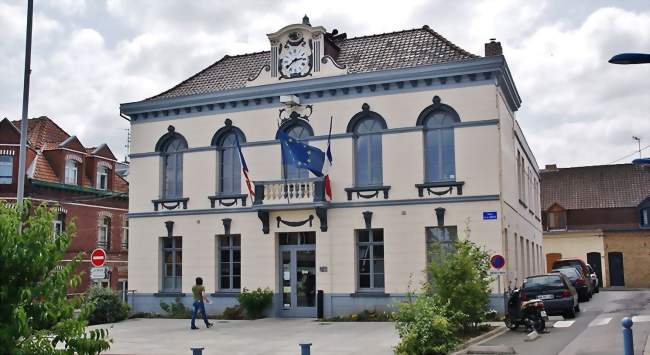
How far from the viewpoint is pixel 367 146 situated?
24562 millimetres

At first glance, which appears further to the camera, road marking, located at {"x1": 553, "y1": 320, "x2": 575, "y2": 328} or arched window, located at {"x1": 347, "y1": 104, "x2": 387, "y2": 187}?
arched window, located at {"x1": 347, "y1": 104, "x2": 387, "y2": 187}

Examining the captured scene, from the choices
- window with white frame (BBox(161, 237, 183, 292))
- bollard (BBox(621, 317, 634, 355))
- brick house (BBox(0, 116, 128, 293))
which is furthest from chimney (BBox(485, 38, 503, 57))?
brick house (BBox(0, 116, 128, 293))

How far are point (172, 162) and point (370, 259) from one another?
8.82 meters

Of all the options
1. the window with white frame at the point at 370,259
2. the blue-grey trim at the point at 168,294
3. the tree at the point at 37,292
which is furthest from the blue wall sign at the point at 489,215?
the tree at the point at 37,292

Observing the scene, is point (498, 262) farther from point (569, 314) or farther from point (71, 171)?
point (71, 171)

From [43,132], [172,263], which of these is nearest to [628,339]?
[172,263]

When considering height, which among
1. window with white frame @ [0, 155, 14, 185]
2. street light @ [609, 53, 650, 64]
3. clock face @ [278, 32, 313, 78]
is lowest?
street light @ [609, 53, 650, 64]

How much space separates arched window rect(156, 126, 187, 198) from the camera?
27.5m

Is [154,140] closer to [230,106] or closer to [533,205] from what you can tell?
[230,106]

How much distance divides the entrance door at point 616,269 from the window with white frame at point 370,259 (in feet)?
99.9

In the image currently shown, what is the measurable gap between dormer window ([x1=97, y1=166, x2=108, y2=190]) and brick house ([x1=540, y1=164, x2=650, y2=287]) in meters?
29.6

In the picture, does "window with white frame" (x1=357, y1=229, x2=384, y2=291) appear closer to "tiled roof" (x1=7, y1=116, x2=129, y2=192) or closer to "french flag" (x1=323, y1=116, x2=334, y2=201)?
"french flag" (x1=323, y1=116, x2=334, y2=201)

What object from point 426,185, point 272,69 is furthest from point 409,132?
point 272,69

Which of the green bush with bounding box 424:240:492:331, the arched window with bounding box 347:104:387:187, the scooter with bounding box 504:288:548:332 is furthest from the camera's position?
the arched window with bounding box 347:104:387:187
